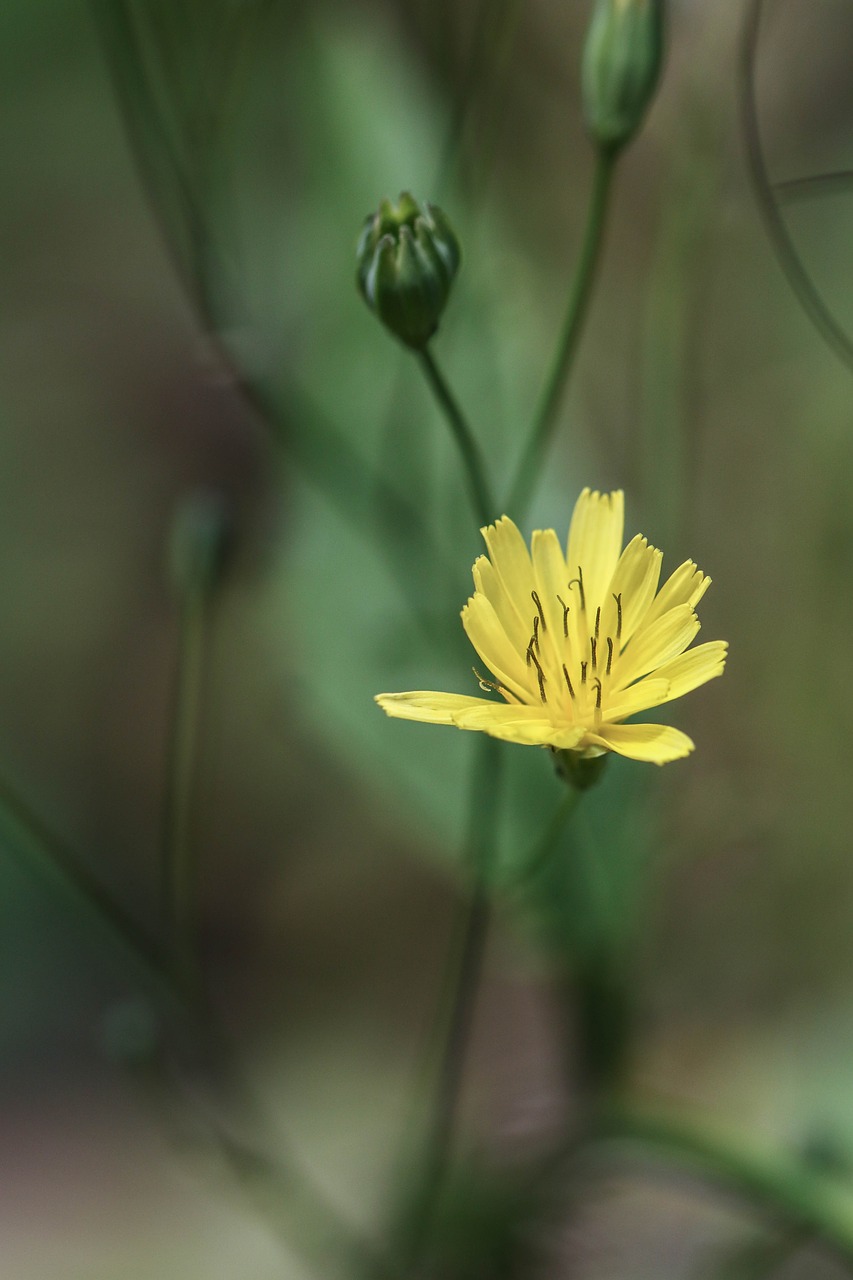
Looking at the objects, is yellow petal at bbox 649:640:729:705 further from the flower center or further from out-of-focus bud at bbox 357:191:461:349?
out-of-focus bud at bbox 357:191:461:349

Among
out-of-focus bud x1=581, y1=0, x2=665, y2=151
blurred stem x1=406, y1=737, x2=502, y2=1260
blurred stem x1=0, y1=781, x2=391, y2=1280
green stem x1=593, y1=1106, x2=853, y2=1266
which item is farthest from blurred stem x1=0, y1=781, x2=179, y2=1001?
out-of-focus bud x1=581, y1=0, x2=665, y2=151

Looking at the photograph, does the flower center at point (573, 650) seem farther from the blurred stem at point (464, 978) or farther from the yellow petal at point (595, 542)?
the blurred stem at point (464, 978)

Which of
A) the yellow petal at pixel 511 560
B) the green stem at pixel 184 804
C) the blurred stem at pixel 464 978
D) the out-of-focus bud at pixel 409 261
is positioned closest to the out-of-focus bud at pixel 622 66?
the out-of-focus bud at pixel 409 261

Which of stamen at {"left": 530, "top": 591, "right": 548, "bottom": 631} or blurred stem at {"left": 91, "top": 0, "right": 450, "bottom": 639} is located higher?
blurred stem at {"left": 91, "top": 0, "right": 450, "bottom": 639}

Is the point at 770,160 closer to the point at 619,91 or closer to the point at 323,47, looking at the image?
the point at 323,47

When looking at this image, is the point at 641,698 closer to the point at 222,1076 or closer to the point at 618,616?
the point at 618,616
